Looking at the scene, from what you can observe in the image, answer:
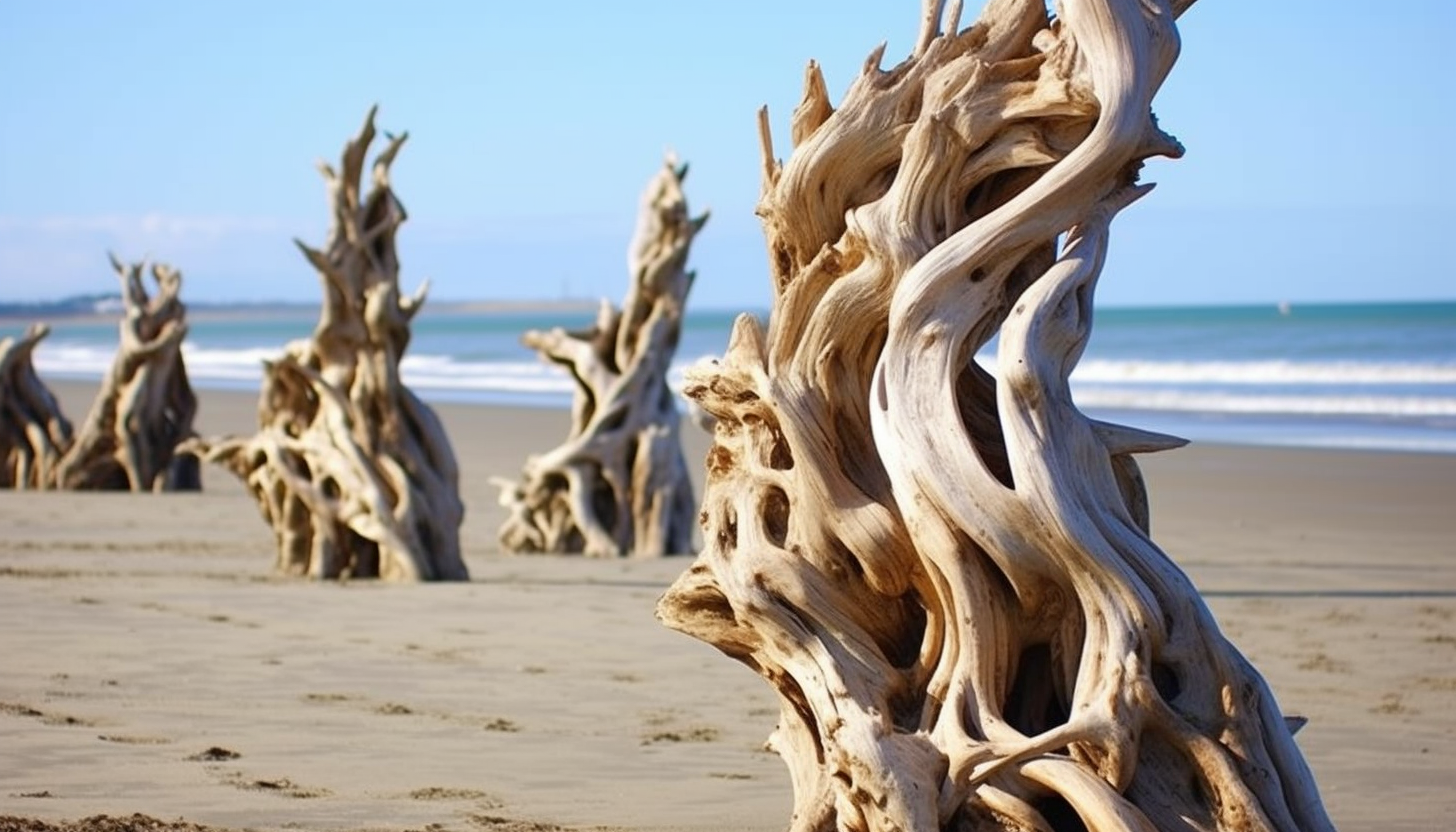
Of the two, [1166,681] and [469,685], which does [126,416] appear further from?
[1166,681]

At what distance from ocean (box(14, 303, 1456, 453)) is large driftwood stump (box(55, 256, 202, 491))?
2217mm

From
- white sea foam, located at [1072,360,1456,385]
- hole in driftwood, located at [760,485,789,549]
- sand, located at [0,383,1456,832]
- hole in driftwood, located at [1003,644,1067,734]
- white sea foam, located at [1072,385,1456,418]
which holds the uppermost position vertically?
white sea foam, located at [1072,360,1456,385]

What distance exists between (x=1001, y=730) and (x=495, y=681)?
171 inches

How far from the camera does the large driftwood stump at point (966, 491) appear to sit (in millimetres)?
4660

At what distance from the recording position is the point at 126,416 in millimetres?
18312

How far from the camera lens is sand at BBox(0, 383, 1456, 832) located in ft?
20.5

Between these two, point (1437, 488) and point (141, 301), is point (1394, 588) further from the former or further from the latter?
point (141, 301)

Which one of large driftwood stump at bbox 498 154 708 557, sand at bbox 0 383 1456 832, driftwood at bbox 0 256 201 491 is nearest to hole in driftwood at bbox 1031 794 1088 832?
sand at bbox 0 383 1456 832

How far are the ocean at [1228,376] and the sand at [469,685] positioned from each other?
2314 mm

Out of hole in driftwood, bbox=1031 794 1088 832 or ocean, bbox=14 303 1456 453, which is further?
ocean, bbox=14 303 1456 453

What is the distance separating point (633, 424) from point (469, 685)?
512 centimetres

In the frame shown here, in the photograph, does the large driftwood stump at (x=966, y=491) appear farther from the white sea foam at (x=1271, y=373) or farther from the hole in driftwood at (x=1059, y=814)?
the white sea foam at (x=1271, y=373)

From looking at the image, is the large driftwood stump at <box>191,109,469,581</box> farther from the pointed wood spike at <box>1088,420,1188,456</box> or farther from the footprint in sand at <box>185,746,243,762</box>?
the pointed wood spike at <box>1088,420,1188,456</box>

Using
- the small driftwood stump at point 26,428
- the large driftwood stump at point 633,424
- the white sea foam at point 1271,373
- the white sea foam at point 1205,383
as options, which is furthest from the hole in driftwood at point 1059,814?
the white sea foam at point 1271,373
